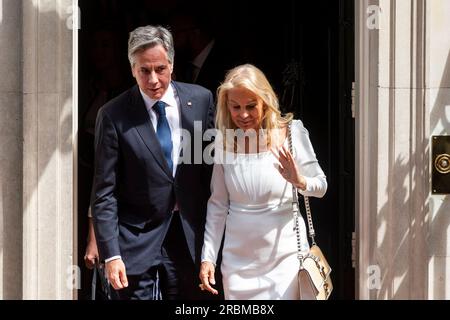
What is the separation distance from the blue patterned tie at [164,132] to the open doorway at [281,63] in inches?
52.5

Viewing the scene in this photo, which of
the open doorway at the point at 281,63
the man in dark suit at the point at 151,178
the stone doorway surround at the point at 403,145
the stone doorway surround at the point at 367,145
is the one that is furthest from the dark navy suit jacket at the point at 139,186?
the open doorway at the point at 281,63

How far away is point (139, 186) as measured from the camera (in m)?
4.92

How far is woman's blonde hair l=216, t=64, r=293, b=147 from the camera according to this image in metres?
4.74

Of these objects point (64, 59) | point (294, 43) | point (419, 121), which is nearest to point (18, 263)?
point (64, 59)

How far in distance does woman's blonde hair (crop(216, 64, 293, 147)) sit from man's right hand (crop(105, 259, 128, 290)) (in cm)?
88

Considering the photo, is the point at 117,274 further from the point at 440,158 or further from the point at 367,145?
the point at 440,158

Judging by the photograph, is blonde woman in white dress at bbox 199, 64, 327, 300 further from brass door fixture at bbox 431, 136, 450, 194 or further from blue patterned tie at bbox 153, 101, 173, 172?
brass door fixture at bbox 431, 136, 450, 194

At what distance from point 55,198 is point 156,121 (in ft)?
2.56

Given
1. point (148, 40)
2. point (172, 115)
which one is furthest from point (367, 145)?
point (148, 40)

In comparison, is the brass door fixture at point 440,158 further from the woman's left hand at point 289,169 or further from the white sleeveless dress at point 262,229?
the woman's left hand at point 289,169

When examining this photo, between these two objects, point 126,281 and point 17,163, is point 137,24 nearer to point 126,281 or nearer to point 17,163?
point 17,163

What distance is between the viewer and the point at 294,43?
7.33 metres

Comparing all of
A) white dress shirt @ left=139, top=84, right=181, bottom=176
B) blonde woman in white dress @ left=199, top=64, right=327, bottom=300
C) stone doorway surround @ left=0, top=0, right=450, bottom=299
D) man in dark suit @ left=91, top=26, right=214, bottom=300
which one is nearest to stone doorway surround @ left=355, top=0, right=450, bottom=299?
stone doorway surround @ left=0, top=0, right=450, bottom=299

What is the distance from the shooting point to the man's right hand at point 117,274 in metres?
4.83
